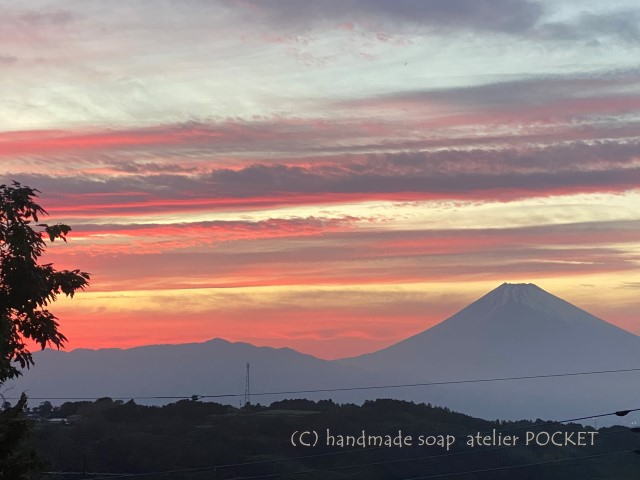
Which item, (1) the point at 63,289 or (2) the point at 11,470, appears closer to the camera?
(2) the point at 11,470

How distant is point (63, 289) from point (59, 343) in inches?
69.6

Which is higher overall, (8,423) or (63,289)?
(63,289)

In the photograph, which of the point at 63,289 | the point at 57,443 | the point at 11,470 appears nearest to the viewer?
the point at 11,470

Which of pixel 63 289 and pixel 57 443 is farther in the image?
pixel 57 443

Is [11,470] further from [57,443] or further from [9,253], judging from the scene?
[57,443]

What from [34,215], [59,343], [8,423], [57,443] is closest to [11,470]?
[8,423]

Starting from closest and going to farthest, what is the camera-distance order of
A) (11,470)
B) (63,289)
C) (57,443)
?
(11,470) → (63,289) → (57,443)

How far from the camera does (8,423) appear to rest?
3447 cm

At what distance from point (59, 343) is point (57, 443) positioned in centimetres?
16639

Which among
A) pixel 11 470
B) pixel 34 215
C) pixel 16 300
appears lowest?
pixel 11 470

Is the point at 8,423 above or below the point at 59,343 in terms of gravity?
below

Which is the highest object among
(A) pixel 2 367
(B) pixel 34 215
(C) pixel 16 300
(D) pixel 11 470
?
(B) pixel 34 215

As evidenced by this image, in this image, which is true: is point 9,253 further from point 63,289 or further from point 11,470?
point 11,470

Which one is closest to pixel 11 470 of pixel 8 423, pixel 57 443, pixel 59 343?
pixel 8 423
